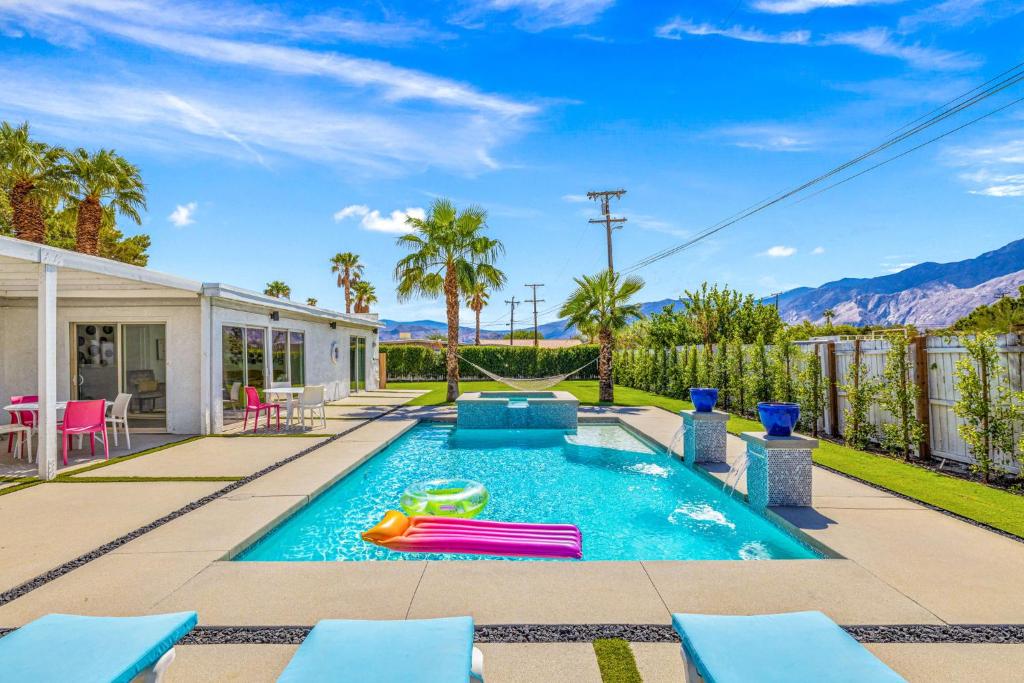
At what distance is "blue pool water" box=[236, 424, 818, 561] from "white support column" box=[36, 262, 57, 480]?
11.0ft

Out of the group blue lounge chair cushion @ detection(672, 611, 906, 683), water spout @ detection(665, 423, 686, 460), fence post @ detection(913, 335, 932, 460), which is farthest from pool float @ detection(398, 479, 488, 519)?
fence post @ detection(913, 335, 932, 460)

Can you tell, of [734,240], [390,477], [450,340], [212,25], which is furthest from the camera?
[734,240]

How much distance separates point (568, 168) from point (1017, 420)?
16284 millimetres

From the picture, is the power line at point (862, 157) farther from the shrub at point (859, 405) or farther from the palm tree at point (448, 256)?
the palm tree at point (448, 256)

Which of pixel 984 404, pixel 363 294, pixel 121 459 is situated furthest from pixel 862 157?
pixel 363 294

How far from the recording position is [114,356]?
30.9 feet

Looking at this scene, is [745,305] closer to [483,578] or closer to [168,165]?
[483,578]

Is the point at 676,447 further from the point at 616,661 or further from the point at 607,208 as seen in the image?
the point at 607,208

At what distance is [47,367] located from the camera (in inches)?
230

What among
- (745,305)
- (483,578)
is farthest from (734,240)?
(483,578)

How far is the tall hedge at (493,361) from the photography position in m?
25.1

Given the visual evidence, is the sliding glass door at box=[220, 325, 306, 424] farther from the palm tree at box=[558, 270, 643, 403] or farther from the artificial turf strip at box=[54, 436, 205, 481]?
the palm tree at box=[558, 270, 643, 403]

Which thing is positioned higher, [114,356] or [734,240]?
[734,240]

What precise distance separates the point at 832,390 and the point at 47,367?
1130 cm
